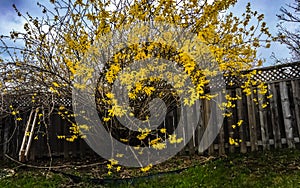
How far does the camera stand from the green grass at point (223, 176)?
3191mm

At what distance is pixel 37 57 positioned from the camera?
3.86 meters

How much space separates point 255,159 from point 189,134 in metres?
1.12

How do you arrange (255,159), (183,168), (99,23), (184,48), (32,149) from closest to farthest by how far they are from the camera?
(184,48)
(99,23)
(183,168)
(255,159)
(32,149)

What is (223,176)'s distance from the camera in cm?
338

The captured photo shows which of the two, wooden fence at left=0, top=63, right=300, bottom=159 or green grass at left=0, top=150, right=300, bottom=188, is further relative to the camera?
wooden fence at left=0, top=63, right=300, bottom=159

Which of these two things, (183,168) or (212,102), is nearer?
(183,168)

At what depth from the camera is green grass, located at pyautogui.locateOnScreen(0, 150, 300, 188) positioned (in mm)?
3191

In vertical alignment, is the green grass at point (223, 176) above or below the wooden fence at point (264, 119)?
below

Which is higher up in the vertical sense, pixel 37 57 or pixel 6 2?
pixel 6 2

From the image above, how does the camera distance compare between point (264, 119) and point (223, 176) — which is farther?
point (264, 119)

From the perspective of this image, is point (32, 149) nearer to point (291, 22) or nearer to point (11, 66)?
point (11, 66)

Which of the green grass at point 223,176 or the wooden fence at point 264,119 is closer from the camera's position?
the green grass at point 223,176

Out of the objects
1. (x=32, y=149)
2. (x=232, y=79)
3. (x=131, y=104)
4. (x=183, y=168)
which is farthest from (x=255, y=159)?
(x=32, y=149)

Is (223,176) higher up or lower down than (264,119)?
lower down
